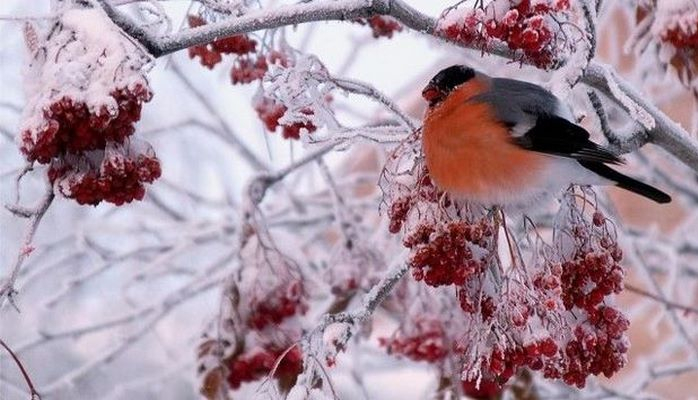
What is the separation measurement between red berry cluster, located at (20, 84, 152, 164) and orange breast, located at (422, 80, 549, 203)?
46 centimetres

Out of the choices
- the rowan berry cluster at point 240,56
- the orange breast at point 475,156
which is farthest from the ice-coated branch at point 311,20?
the rowan berry cluster at point 240,56

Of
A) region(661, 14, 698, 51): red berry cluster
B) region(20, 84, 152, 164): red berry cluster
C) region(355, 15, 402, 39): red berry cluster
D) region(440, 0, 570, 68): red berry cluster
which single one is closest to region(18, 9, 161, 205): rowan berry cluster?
region(20, 84, 152, 164): red berry cluster

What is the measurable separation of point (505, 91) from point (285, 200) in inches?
92.1

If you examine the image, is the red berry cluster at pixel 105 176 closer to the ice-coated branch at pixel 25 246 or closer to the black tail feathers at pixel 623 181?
the ice-coated branch at pixel 25 246

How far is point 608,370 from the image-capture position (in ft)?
5.16

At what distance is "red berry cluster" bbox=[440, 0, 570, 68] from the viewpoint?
1.48m

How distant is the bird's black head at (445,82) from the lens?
170 cm

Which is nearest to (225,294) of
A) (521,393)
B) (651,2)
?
(521,393)

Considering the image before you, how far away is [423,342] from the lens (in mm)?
2500

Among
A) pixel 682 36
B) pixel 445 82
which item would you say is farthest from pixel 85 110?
pixel 682 36

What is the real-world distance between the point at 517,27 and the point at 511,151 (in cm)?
21

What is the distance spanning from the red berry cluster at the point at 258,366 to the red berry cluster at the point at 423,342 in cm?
37

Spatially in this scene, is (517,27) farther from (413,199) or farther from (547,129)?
(413,199)

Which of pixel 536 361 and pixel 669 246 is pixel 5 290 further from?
pixel 669 246
